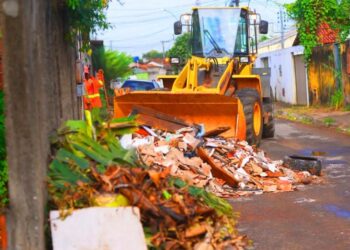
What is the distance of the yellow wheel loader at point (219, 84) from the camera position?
39.4ft

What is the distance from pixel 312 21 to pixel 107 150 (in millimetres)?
21871

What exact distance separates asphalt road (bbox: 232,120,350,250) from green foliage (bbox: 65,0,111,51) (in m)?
2.83

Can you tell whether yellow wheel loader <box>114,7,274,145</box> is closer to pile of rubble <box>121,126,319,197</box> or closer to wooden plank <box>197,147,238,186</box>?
pile of rubble <box>121,126,319,197</box>

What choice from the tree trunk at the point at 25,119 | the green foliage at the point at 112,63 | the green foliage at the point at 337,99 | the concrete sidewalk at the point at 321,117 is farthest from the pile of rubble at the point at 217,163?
the green foliage at the point at 112,63

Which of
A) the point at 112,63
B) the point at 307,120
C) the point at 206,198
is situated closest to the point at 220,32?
the point at 307,120

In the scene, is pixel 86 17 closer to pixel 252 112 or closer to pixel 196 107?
pixel 196 107

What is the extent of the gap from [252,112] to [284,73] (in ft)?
63.8

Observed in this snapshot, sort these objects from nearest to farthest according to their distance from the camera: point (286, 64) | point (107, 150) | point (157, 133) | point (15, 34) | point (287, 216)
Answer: point (15, 34), point (107, 150), point (287, 216), point (157, 133), point (286, 64)

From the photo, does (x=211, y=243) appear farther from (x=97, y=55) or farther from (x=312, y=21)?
(x=97, y=55)

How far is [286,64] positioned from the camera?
3228 centimetres

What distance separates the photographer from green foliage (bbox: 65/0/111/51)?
20.5 ft

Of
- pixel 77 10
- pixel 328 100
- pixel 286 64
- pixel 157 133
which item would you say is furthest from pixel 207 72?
pixel 286 64

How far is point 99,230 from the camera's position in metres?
5.11

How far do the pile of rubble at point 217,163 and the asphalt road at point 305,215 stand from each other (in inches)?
16.4
